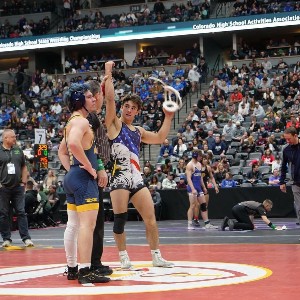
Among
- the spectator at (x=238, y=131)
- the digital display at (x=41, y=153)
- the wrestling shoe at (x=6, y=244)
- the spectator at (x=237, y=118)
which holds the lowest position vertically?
the wrestling shoe at (x=6, y=244)

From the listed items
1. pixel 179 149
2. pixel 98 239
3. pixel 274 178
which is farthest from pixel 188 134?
pixel 98 239

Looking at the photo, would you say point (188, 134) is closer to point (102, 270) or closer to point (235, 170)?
point (235, 170)

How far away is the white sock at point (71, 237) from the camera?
6793 millimetres

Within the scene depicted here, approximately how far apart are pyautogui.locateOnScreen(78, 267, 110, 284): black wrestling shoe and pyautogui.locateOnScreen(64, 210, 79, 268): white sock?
33 cm

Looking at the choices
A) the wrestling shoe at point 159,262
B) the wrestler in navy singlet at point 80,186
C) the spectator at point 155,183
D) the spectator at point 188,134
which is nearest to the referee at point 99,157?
the wrestler in navy singlet at point 80,186

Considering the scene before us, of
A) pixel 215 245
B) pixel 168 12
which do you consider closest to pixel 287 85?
pixel 168 12

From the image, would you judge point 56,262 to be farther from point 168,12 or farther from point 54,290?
point 168,12

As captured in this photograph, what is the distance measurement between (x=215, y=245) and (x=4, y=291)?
5.16 metres

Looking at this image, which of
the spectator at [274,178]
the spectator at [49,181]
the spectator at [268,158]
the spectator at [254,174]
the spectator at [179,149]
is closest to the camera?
the spectator at [274,178]

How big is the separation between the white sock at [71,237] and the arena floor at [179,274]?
0.22 m

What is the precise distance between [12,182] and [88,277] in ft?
18.1

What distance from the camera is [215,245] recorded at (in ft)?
35.2

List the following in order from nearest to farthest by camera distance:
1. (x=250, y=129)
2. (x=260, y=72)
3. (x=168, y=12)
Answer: (x=250, y=129) < (x=260, y=72) < (x=168, y=12)

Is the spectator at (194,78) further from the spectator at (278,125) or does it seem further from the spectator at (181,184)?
the spectator at (181,184)
